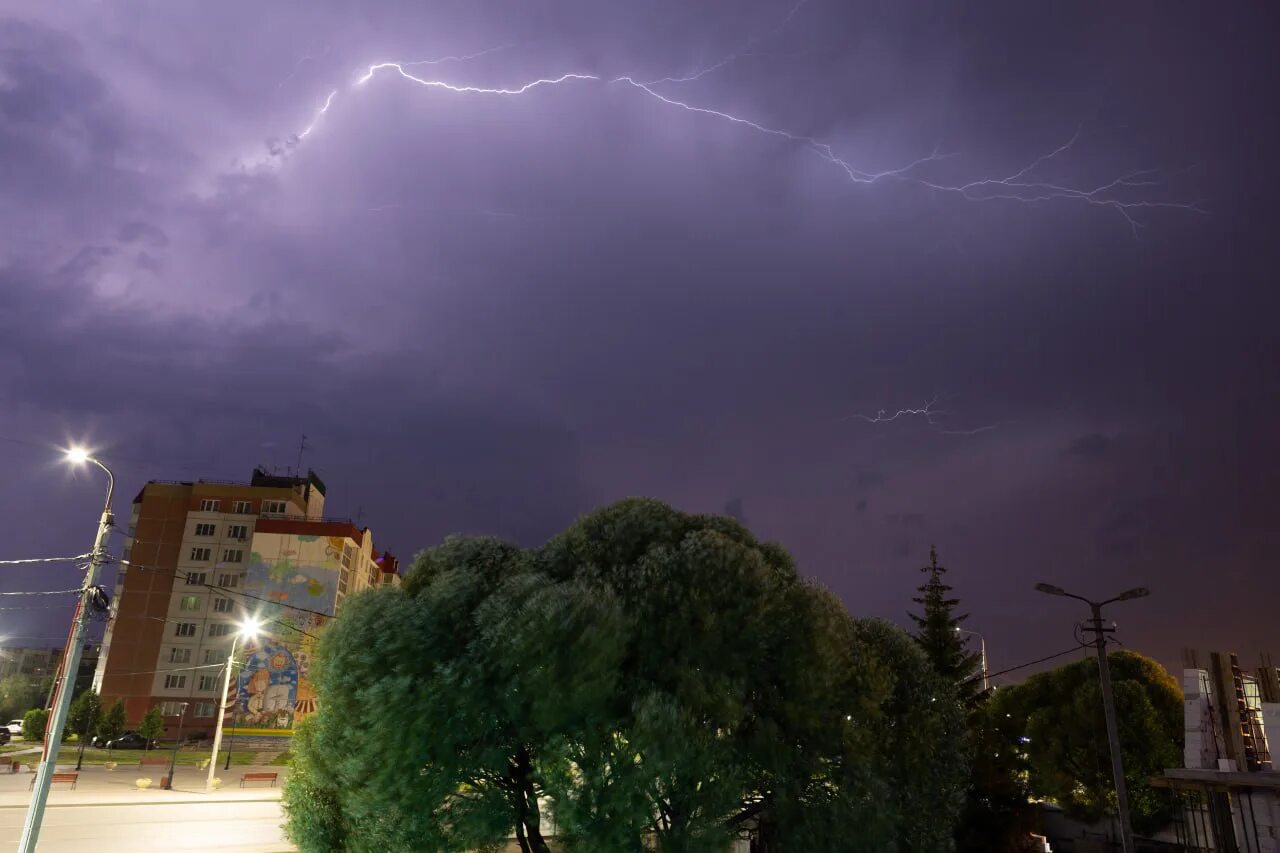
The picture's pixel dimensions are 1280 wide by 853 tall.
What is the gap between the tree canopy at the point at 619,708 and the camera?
16.2 metres

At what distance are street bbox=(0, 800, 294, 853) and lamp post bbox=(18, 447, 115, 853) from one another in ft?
37.3

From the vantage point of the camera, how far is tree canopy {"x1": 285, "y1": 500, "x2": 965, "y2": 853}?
53.0 ft

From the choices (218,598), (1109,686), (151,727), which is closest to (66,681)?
(1109,686)

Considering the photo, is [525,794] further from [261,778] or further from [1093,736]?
[261,778]

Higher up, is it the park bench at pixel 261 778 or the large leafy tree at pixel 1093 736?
the large leafy tree at pixel 1093 736

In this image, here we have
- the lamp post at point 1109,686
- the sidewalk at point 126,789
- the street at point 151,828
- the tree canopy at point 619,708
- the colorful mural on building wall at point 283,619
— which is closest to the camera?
the tree canopy at point 619,708

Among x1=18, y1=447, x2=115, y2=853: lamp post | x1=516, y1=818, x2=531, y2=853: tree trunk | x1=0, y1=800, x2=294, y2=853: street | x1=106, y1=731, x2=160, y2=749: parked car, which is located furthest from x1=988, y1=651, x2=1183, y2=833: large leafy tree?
x1=106, y1=731, x2=160, y2=749: parked car

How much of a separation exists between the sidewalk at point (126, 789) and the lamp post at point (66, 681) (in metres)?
19.6

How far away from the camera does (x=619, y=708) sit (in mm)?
16812

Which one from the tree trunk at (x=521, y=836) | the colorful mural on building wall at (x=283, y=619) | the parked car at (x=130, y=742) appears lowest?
the parked car at (x=130, y=742)

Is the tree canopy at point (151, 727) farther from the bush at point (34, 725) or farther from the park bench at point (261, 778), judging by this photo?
the park bench at point (261, 778)

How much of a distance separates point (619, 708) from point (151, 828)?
25986 millimetres

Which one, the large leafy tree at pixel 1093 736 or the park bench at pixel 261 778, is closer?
the large leafy tree at pixel 1093 736

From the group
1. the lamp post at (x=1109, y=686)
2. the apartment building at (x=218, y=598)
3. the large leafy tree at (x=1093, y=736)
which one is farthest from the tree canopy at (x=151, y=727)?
the lamp post at (x=1109, y=686)
